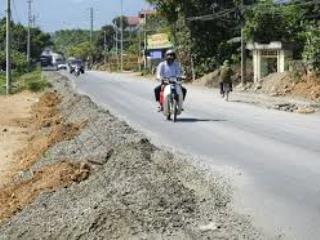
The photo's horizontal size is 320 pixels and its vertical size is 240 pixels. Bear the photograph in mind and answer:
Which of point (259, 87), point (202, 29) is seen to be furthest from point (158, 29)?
point (259, 87)

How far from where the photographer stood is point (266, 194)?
30.6ft

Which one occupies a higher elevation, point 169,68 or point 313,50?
point 313,50

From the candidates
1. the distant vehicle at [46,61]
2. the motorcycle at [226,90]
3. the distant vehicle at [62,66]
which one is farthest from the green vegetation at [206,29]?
the distant vehicle at [46,61]

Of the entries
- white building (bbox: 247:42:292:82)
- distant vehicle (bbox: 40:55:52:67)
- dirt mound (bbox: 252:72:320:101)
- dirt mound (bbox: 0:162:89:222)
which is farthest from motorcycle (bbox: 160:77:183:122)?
distant vehicle (bbox: 40:55:52:67)

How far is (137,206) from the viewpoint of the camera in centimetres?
794

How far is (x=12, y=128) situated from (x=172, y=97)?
7649 millimetres

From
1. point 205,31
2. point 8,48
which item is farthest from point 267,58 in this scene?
point 8,48

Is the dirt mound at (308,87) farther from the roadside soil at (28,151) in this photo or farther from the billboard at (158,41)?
the billboard at (158,41)

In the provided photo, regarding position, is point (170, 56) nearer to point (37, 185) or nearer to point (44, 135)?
point (44, 135)

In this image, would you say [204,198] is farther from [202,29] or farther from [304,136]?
[202,29]

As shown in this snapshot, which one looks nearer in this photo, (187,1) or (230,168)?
(230,168)

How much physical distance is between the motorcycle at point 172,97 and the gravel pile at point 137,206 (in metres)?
7.14

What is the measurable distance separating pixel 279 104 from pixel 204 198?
2098 centimetres

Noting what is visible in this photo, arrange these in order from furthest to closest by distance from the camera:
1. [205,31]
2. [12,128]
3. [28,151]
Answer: [205,31] → [12,128] → [28,151]
